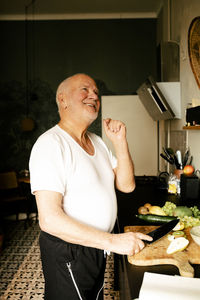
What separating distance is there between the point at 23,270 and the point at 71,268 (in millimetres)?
2022

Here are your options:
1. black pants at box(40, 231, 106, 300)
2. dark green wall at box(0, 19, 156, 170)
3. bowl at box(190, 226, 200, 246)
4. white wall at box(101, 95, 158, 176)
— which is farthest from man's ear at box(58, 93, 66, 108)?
dark green wall at box(0, 19, 156, 170)

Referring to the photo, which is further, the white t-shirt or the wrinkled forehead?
the wrinkled forehead

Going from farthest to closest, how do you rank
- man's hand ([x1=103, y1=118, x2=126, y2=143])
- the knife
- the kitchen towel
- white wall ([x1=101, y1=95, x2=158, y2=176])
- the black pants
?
white wall ([x1=101, y1=95, x2=158, y2=176])
man's hand ([x1=103, y1=118, x2=126, y2=143])
the knife
the black pants
the kitchen towel

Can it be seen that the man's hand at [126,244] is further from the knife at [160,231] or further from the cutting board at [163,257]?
the knife at [160,231]

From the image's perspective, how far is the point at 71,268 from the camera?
4.08 feet

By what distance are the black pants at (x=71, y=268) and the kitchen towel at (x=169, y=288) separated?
0.33 meters

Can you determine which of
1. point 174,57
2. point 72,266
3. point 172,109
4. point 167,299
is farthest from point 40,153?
point 174,57

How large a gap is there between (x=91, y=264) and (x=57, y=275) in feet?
0.51

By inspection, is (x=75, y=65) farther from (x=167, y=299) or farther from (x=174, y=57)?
(x=167, y=299)

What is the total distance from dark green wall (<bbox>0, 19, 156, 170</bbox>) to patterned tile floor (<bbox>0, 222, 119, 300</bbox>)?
1.85m

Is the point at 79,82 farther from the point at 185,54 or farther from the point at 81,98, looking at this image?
the point at 185,54

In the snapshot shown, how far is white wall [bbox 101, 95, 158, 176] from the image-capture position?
477 cm

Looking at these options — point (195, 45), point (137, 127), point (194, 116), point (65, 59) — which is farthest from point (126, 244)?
point (65, 59)

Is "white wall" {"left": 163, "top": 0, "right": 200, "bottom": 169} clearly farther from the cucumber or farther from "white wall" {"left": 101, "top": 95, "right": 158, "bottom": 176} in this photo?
"white wall" {"left": 101, "top": 95, "right": 158, "bottom": 176}
